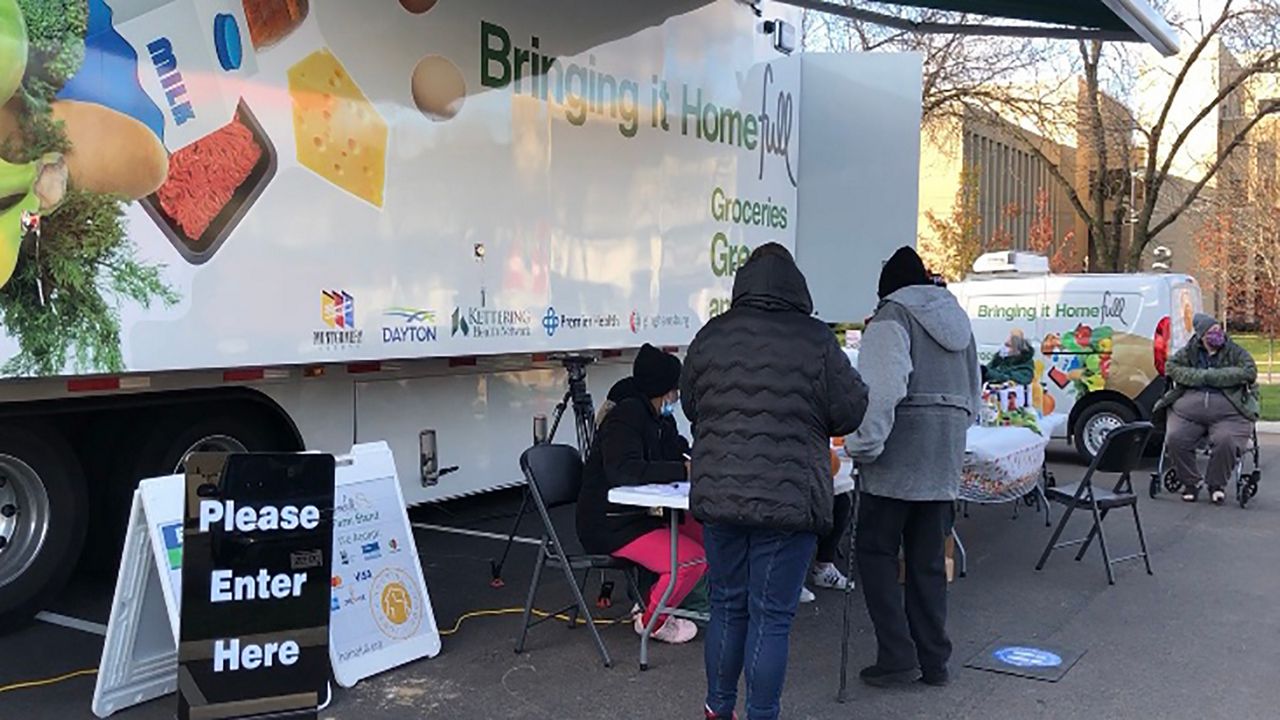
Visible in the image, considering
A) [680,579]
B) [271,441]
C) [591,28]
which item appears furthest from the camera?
[591,28]

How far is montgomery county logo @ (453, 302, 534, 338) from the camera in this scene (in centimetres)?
611

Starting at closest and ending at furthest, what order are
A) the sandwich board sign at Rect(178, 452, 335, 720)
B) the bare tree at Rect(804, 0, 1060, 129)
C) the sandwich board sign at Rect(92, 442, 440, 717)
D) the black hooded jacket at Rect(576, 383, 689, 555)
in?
the sandwich board sign at Rect(178, 452, 335, 720) → the sandwich board sign at Rect(92, 442, 440, 717) → the black hooded jacket at Rect(576, 383, 689, 555) → the bare tree at Rect(804, 0, 1060, 129)

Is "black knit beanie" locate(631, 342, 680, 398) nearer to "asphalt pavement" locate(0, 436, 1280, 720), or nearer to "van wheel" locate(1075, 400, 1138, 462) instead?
"asphalt pavement" locate(0, 436, 1280, 720)

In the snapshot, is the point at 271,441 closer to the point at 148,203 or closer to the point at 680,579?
the point at 148,203

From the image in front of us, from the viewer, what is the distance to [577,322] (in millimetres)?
7090

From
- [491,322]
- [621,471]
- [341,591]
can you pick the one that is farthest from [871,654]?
[491,322]

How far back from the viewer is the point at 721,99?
28.0 ft

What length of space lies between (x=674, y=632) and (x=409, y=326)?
6.51ft

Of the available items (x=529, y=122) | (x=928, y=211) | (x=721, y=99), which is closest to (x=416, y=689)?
(x=529, y=122)

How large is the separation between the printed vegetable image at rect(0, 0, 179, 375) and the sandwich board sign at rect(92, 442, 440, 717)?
0.65m

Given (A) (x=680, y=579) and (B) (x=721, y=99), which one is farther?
(B) (x=721, y=99)

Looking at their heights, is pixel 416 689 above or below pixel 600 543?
below

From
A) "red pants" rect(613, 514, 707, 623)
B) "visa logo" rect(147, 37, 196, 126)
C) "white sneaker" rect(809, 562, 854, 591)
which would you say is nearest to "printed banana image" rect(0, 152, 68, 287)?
"visa logo" rect(147, 37, 196, 126)

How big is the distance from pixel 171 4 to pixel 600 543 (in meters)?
2.83
